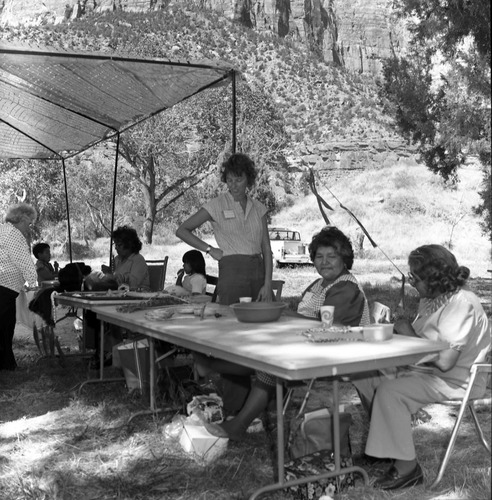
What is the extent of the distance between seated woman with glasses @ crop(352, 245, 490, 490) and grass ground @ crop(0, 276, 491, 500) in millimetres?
187

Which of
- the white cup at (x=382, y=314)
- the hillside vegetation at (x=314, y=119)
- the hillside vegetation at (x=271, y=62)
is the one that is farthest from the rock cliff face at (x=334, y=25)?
the white cup at (x=382, y=314)

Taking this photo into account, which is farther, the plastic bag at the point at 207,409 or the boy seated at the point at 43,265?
the boy seated at the point at 43,265

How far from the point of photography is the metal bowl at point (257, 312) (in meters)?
3.11

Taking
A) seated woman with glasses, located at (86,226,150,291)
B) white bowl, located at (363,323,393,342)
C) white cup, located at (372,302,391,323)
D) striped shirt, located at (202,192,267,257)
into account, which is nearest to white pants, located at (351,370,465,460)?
white bowl, located at (363,323,393,342)

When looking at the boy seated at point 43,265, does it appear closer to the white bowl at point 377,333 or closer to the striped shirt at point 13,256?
the striped shirt at point 13,256

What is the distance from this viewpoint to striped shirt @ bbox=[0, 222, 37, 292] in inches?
193

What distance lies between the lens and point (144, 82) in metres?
5.10

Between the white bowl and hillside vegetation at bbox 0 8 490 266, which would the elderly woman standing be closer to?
the white bowl

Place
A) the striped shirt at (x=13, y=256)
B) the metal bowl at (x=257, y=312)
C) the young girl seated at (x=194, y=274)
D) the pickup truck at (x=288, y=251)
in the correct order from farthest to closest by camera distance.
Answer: the pickup truck at (x=288, y=251)
the young girl seated at (x=194, y=274)
the striped shirt at (x=13, y=256)
the metal bowl at (x=257, y=312)

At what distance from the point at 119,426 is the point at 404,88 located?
25.7ft

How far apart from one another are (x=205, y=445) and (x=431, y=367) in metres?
1.08

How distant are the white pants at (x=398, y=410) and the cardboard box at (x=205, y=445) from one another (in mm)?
778

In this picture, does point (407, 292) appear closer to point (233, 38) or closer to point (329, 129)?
point (329, 129)

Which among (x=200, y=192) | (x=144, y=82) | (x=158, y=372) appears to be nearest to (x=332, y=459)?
(x=158, y=372)
